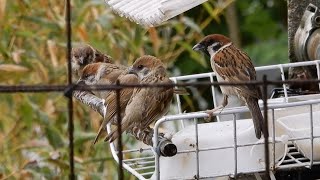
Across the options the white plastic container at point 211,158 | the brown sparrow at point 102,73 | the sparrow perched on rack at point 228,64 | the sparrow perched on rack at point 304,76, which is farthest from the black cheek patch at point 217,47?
the white plastic container at point 211,158

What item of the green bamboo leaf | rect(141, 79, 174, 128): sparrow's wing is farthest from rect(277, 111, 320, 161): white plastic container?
the green bamboo leaf

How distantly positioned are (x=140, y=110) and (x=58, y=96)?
40.4 inches

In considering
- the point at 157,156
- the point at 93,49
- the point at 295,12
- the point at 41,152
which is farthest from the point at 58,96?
the point at 157,156

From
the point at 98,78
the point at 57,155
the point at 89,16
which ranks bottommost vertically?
the point at 57,155

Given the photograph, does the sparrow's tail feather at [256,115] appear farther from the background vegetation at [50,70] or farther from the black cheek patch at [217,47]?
the background vegetation at [50,70]

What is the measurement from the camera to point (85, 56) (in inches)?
147

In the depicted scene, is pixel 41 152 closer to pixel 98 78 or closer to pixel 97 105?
pixel 98 78

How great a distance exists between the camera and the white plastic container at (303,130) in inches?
81.8

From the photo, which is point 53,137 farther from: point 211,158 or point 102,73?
point 211,158

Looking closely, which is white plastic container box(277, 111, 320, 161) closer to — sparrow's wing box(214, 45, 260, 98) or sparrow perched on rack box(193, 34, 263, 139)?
sparrow perched on rack box(193, 34, 263, 139)

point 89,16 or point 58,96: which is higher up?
point 89,16

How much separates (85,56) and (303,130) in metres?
1.75

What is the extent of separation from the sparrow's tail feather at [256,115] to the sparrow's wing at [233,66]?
0.30m

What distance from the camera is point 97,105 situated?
2557mm
